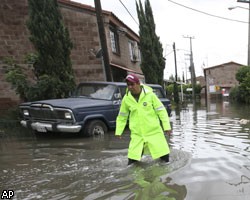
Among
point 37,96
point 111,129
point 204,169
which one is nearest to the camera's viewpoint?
point 204,169

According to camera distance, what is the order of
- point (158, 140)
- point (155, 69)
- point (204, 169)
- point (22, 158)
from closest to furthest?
point (158, 140) < point (204, 169) < point (22, 158) < point (155, 69)

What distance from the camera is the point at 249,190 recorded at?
4453mm

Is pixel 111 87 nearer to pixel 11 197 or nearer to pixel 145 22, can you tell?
pixel 11 197

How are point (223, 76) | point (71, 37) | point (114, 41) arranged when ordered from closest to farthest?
point (71, 37) < point (114, 41) < point (223, 76)

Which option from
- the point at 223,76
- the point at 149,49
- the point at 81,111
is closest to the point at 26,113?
the point at 81,111

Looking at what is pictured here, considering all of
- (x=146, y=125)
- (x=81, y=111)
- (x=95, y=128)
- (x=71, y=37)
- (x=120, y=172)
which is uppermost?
(x=71, y=37)

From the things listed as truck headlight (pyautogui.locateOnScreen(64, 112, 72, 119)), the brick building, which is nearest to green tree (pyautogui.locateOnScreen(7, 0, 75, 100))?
the brick building

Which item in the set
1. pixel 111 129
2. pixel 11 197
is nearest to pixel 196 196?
pixel 11 197

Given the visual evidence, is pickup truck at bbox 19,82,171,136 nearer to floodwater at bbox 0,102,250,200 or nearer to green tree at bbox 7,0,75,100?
floodwater at bbox 0,102,250,200

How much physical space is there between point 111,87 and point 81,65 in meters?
6.61

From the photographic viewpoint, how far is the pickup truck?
9.21 m

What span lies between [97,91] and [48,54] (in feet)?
10.2

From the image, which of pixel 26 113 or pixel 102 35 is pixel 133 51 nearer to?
pixel 102 35

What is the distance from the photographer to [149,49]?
24688 mm
